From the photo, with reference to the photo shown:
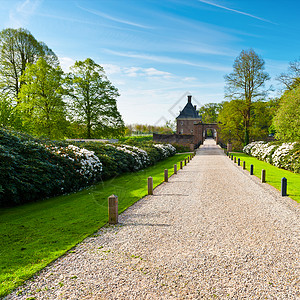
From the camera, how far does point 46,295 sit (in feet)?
11.9

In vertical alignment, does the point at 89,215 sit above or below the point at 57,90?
below

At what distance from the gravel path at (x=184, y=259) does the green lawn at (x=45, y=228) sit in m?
0.30

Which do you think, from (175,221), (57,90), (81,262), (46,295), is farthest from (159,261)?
(57,90)

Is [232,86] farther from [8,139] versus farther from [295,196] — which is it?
[8,139]

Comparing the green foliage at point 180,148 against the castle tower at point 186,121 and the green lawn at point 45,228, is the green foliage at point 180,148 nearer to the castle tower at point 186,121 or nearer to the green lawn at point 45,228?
the castle tower at point 186,121

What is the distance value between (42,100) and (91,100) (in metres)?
6.28

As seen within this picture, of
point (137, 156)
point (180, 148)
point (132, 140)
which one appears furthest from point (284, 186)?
point (180, 148)

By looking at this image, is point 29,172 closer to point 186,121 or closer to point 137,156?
point 137,156

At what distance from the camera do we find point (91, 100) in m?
31.9

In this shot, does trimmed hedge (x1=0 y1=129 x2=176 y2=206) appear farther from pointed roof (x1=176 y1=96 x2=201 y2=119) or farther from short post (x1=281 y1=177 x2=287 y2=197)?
pointed roof (x1=176 y1=96 x2=201 y2=119)

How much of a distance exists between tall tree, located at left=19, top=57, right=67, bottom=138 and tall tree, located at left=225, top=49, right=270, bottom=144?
2413cm

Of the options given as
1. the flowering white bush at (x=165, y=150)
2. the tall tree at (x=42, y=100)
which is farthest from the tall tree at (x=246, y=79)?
the tall tree at (x=42, y=100)

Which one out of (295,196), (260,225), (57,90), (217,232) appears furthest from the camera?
(57,90)

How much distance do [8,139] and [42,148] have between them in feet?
4.11
